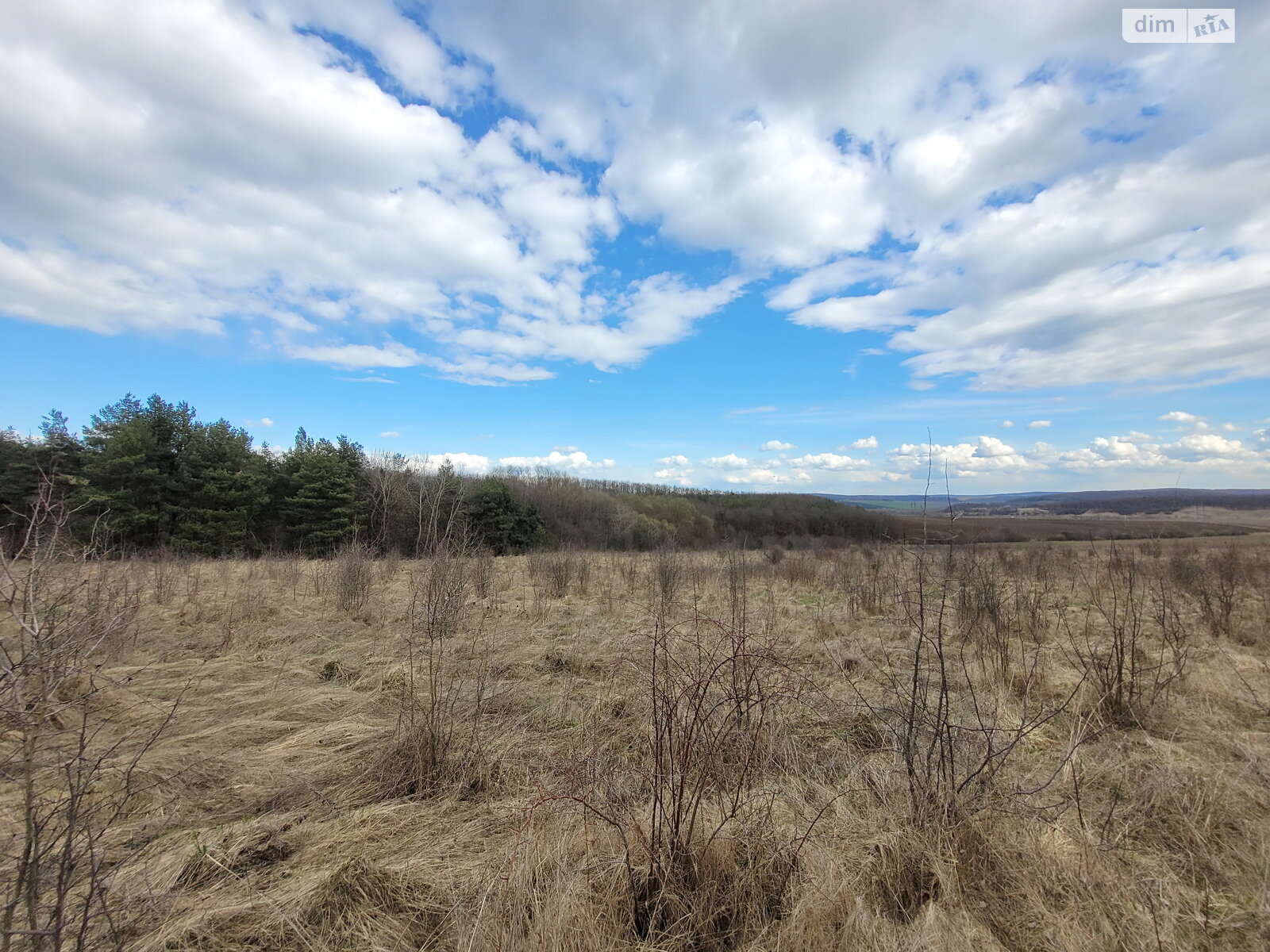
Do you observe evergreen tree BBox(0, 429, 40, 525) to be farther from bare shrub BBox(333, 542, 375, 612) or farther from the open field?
the open field

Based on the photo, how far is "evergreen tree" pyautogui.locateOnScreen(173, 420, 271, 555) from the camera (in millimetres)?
22094

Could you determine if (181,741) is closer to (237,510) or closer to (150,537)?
(237,510)

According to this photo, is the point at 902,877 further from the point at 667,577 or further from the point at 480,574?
the point at 480,574

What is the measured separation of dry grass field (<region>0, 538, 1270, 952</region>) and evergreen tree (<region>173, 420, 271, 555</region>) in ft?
66.8

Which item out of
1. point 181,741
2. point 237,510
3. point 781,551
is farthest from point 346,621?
point 237,510

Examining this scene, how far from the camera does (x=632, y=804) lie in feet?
8.90

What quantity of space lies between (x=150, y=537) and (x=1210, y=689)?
1246 inches

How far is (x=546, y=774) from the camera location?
3.40 metres

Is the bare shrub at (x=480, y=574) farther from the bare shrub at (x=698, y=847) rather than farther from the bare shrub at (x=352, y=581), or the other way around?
the bare shrub at (x=698, y=847)

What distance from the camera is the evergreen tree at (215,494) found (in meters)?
22.1

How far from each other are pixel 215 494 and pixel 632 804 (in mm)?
26694

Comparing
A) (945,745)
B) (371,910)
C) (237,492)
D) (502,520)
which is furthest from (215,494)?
(945,745)

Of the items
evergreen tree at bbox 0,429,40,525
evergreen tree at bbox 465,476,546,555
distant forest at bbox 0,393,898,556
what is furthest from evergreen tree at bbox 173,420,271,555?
evergreen tree at bbox 465,476,546,555

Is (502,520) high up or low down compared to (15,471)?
down
